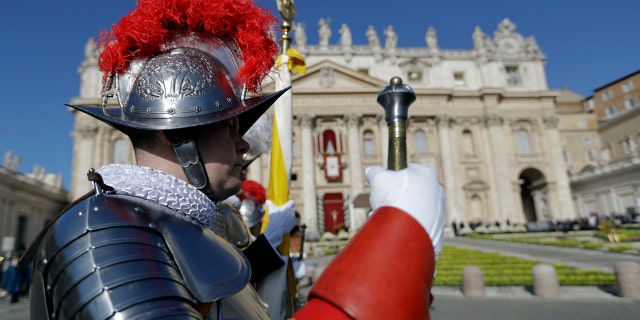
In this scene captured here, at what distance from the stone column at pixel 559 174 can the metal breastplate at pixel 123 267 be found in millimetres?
42405

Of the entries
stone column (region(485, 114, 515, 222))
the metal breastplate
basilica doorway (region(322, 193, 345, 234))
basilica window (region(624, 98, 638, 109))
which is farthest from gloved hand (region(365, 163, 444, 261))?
basilica window (region(624, 98, 638, 109))

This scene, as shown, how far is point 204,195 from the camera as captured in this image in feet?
4.52

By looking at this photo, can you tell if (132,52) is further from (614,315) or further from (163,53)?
(614,315)

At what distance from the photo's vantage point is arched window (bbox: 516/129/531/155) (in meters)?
39.0

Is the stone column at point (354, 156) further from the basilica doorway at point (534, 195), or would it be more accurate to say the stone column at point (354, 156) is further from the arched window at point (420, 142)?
the basilica doorway at point (534, 195)

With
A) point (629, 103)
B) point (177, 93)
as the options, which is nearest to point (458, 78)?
point (629, 103)

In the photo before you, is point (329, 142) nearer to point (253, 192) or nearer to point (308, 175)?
point (308, 175)

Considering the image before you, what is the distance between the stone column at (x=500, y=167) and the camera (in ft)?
118

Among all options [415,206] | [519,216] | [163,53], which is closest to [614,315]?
[415,206]

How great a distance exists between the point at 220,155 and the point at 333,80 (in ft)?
121

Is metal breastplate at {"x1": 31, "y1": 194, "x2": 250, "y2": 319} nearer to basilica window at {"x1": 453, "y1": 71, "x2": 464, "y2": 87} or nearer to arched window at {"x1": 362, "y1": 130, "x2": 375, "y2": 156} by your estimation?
arched window at {"x1": 362, "y1": 130, "x2": 375, "y2": 156}

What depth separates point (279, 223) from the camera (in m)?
3.58

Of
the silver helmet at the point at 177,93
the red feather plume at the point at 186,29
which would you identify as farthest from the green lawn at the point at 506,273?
the silver helmet at the point at 177,93

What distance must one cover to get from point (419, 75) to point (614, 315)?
118 feet
